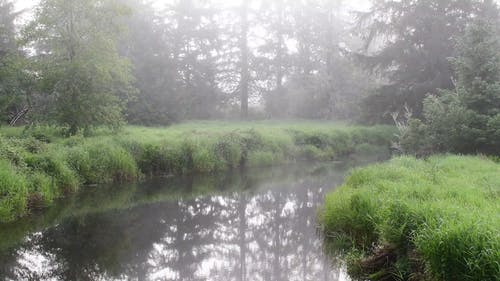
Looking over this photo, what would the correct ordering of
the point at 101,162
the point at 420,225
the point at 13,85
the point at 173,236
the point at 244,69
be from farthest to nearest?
the point at 244,69, the point at 13,85, the point at 101,162, the point at 173,236, the point at 420,225

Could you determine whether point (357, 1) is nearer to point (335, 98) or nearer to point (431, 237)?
point (335, 98)

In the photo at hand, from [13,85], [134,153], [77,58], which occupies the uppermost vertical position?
[77,58]

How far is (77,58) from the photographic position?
17391 millimetres

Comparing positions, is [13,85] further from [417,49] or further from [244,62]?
[244,62]

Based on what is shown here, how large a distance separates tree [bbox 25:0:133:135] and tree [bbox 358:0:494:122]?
15.6 metres

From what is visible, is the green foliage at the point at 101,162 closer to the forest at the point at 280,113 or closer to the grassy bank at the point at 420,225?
the forest at the point at 280,113

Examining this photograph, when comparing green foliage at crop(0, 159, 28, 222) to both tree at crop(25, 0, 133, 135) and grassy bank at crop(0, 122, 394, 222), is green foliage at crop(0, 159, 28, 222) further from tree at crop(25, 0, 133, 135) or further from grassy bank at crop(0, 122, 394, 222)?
tree at crop(25, 0, 133, 135)

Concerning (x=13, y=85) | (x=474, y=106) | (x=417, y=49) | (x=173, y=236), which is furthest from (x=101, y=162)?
(x=417, y=49)

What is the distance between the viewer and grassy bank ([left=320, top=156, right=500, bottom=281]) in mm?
5227

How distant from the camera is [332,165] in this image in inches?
840

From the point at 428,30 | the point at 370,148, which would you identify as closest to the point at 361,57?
the point at 428,30

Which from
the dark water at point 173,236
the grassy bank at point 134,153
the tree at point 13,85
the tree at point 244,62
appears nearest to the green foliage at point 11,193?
the grassy bank at point 134,153

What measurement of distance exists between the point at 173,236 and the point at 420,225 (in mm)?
5860

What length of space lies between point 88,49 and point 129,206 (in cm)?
759
